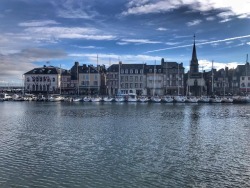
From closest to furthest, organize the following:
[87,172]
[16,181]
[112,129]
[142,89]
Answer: [16,181], [87,172], [112,129], [142,89]

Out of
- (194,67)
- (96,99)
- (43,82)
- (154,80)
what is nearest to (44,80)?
(43,82)

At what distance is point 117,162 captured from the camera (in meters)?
24.9

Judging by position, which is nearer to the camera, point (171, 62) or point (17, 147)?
point (17, 147)

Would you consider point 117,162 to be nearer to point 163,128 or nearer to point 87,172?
point 87,172

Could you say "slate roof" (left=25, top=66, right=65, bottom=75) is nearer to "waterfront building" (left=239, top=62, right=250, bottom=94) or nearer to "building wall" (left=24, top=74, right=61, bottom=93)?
"building wall" (left=24, top=74, right=61, bottom=93)

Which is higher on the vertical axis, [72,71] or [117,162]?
[72,71]

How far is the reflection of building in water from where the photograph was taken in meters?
149

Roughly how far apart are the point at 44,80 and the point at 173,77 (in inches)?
2172

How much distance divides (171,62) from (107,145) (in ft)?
387

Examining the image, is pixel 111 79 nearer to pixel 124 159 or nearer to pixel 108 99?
pixel 108 99

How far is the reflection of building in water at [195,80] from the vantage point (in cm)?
14888

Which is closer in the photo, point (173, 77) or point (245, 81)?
→ point (173, 77)

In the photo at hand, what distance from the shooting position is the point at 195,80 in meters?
149

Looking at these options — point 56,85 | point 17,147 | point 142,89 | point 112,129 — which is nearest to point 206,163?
point 17,147
